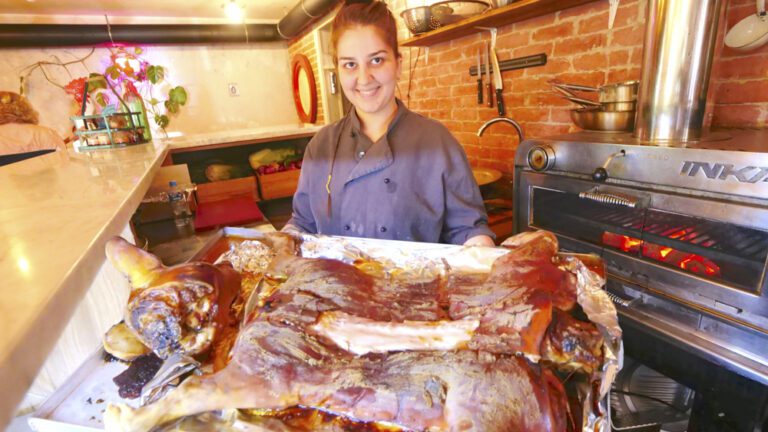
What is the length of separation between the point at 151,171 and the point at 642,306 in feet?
6.77

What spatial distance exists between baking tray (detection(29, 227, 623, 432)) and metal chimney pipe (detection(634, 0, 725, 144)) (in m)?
0.86

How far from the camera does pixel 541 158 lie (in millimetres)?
1605

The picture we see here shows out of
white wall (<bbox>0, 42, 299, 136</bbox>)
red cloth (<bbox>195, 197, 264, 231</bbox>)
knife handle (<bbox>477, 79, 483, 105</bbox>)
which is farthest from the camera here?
white wall (<bbox>0, 42, 299, 136</bbox>)

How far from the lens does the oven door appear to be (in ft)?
3.69

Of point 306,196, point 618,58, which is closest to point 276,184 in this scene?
point 306,196

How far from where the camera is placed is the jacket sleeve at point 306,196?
1503mm

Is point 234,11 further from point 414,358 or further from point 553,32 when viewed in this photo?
point 414,358

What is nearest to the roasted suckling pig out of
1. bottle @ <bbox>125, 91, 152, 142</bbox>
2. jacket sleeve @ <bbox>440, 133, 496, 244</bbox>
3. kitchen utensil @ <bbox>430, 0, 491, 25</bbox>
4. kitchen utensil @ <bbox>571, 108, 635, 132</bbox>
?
jacket sleeve @ <bbox>440, 133, 496, 244</bbox>

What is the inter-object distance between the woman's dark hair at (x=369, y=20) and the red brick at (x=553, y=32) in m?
1.22

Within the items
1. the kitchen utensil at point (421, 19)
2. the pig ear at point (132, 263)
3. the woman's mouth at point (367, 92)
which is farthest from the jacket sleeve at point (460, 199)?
the kitchen utensil at point (421, 19)

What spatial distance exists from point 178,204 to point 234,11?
8.62 feet

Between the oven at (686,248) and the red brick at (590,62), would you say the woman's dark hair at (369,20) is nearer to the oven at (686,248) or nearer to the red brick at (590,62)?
the oven at (686,248)

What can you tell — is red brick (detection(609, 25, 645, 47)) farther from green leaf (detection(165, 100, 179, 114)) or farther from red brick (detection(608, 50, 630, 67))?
green leaf (detection(165, 100, 179, 114))

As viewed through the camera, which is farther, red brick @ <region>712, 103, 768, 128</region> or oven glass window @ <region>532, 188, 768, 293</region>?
red brick @ <region>712, 103, 768, 128</region>
